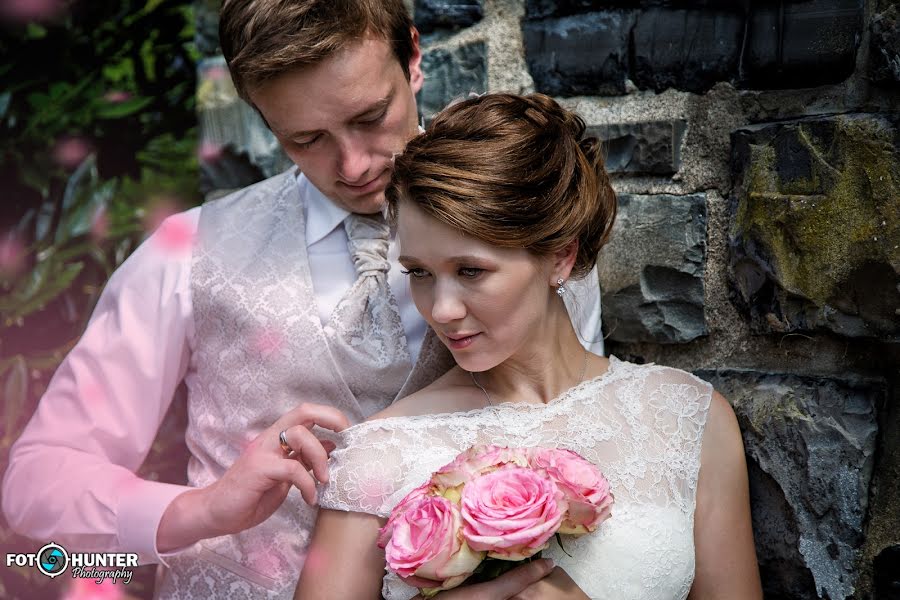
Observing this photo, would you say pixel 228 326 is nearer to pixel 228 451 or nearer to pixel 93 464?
pixel 228 451

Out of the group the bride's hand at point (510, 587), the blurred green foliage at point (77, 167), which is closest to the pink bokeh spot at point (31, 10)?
the blurred green foliage at point (77, 167)

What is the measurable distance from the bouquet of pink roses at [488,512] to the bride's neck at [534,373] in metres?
0.41

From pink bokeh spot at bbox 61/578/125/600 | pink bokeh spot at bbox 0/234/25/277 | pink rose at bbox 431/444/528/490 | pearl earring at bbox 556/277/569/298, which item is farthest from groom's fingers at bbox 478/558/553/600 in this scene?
pink bokeh spot at bbox 0/234/25/277

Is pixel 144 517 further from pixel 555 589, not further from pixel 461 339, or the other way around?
pixel 555 589

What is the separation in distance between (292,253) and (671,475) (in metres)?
1.03

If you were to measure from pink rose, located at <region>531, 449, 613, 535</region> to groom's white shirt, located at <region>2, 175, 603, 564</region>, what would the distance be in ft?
2.21

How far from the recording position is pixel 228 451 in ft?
7.66

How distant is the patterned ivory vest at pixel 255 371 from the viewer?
2.22m

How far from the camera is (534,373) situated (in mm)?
2125

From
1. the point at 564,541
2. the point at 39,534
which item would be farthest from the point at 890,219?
the point at 39,534

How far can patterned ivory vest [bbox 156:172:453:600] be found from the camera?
222 cm

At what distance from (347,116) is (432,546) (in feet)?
3.34

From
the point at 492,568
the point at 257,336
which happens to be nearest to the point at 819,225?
the point at 492,568

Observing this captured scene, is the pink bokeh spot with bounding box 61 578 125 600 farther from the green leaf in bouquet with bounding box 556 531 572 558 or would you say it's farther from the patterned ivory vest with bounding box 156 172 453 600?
the green leaf in bouquet with bounding box 556 531 572 558
